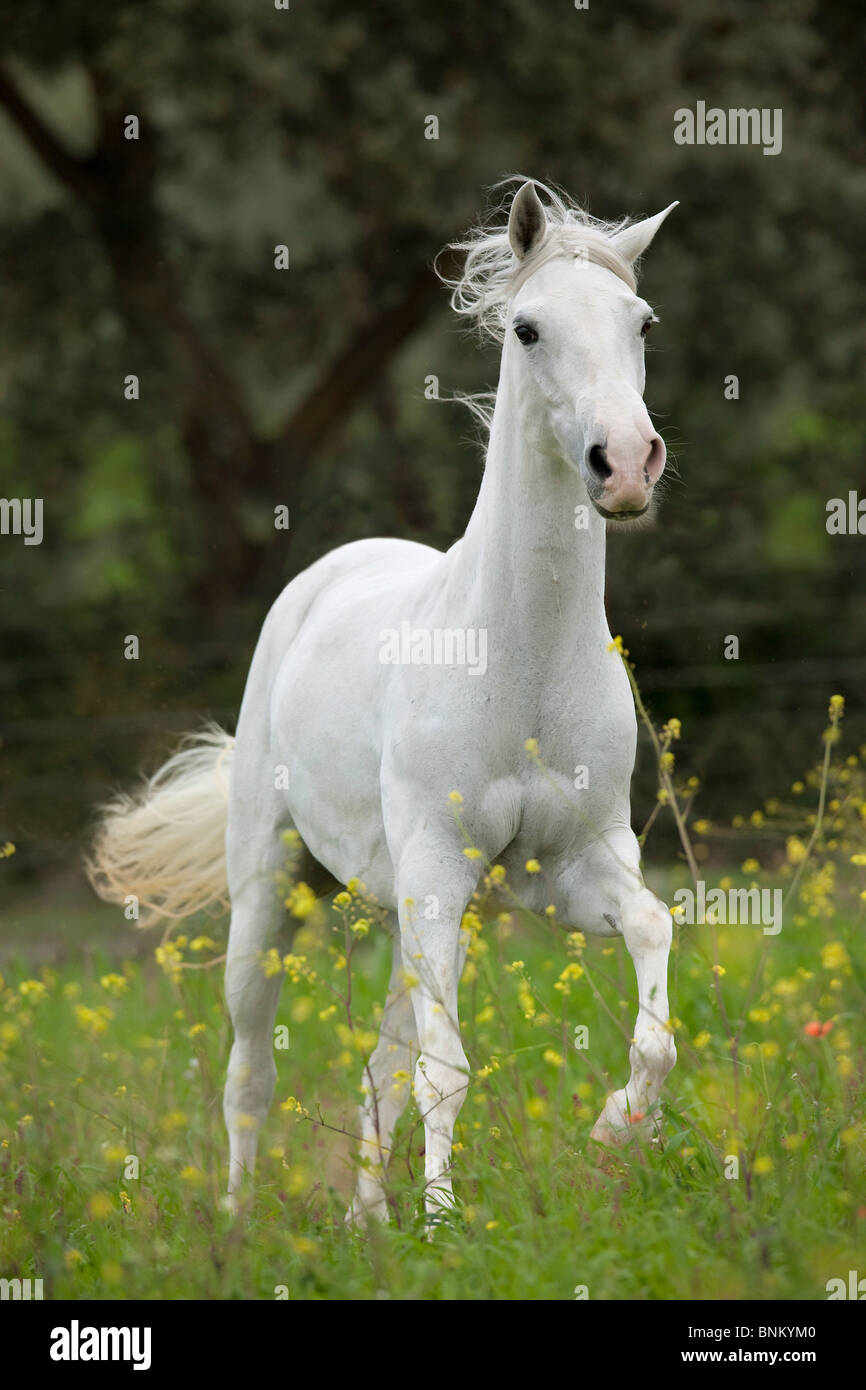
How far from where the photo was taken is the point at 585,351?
3703mm

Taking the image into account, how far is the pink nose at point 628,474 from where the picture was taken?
3.47 m

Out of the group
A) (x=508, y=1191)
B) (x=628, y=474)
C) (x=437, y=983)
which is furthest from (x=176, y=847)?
(x=628, y=474)

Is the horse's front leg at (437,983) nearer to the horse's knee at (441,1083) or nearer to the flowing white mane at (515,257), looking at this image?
the horse's knee at (441,1083)

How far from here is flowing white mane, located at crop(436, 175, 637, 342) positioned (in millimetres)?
3996

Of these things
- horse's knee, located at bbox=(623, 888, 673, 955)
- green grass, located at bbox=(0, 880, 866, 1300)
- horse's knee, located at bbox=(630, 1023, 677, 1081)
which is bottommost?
green grass, located at bbox=(0, 880, 866, 1300)

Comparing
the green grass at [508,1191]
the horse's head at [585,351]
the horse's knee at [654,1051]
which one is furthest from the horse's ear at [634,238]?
the horse's knee at [654,1051]

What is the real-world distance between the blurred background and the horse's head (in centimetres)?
551

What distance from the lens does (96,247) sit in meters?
13.7

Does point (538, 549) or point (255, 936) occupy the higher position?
point (538, 549)

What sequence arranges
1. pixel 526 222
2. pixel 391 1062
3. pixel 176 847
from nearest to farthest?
pixel 526 222 < pixel 391 1062 < pixel 176 847

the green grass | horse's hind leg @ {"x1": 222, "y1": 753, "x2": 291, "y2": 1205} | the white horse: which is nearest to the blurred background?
horse's hind leg @ {"x1": 222, "y1": 753, "x2": 291, "y2": 1205}

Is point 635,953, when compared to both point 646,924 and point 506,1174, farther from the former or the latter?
point 506,1174

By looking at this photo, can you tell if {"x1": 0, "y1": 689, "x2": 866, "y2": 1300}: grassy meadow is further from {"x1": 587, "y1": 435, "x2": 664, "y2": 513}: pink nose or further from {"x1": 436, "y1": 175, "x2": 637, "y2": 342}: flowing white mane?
{"x1": 436, "y1": 175, "x2": 637, "y2": 342}: flowing white mane

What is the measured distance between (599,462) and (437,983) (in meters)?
1.33
